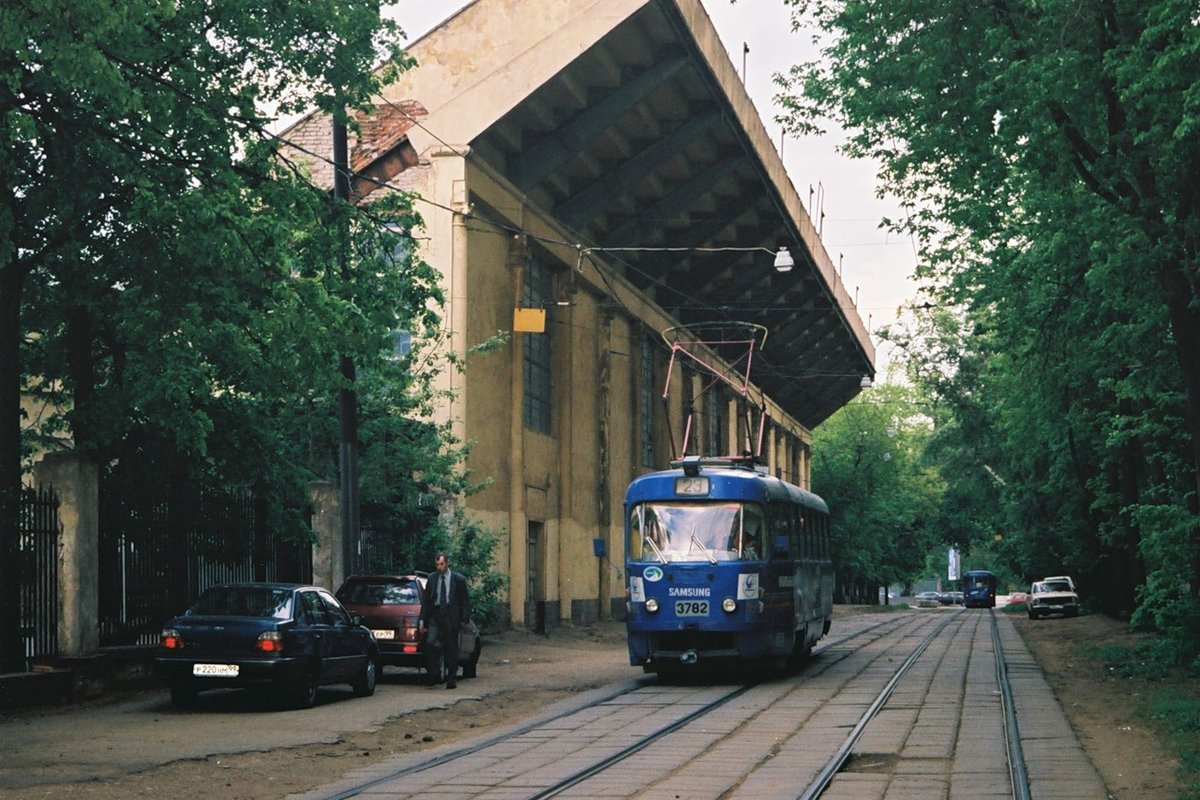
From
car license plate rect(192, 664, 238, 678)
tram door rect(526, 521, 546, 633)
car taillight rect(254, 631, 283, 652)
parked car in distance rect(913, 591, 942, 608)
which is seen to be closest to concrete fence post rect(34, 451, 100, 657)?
car license plate rect(192, 664, 238, 678)

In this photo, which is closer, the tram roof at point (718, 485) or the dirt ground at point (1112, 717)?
the dirt ground at point (1112, 717)

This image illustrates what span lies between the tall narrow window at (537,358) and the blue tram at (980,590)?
61.0m

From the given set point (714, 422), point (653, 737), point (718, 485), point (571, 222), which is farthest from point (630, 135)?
point (653, 737)

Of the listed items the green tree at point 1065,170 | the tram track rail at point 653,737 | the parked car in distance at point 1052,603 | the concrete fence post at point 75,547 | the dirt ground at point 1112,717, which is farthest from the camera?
the parked car in distance at point 1052,603

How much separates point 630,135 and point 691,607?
19751 mm

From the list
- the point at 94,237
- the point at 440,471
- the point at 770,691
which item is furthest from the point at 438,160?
the point at 770,691

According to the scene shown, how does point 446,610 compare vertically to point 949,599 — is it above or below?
above

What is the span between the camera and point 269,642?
1773 centimetres

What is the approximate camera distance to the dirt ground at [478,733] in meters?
11.8

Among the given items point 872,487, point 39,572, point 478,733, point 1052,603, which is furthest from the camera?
point 872,487

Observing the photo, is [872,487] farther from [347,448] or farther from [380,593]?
[380,593]

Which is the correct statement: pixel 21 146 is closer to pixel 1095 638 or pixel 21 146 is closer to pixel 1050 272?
pixel 1050 272

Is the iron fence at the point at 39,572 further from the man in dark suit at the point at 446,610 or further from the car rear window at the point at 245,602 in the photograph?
the man in dark suit at the point at 446,610

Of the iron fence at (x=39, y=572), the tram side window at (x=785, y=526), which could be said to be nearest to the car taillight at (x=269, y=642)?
the iron fence at (x=39, y=572)
